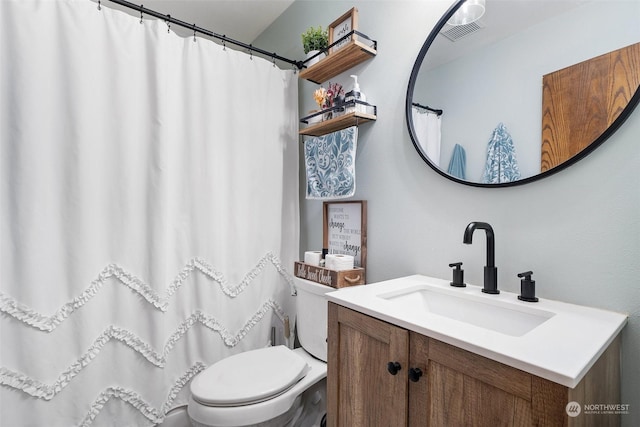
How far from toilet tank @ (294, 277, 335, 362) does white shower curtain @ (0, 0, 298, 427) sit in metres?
0.34

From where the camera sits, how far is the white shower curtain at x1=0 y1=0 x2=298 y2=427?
1162mm

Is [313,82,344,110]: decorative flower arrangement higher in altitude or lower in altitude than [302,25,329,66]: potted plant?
lower

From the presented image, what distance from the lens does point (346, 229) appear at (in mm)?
1532

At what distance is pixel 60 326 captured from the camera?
1215 mm

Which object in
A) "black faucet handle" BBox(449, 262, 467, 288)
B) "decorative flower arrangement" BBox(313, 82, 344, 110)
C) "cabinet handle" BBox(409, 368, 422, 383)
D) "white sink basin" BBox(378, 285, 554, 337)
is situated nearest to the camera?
"cabinet handle" BBox(409, 368, 422, 383)

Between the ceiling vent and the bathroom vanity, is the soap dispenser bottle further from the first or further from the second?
the bathroom vanity

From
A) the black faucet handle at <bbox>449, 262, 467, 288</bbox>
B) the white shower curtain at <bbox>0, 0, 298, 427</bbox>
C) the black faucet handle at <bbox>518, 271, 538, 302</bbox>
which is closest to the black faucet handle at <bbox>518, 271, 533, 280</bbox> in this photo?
the black faucet handle at <bbox>518, 271, 538, 302</bbox>

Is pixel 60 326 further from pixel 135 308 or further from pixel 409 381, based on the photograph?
pixel 409 381

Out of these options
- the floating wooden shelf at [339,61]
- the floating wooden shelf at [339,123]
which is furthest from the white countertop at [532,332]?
the floating wooden shelf at [339,61]

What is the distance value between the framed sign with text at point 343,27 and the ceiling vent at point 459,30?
1.33ft

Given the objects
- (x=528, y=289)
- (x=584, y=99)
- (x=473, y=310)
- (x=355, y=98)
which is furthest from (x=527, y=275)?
(x=355, y=98)

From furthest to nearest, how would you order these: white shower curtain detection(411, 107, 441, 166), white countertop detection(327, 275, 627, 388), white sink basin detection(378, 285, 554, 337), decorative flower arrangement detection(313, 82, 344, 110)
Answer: decorative flower arrangement detection(313, 82, 344, 110) < white shower curtain detection(411, 107, 441, 166) < white sink basin detection(378, 285, 554, 337) < white countertop detection(327, 275, 627, 388)

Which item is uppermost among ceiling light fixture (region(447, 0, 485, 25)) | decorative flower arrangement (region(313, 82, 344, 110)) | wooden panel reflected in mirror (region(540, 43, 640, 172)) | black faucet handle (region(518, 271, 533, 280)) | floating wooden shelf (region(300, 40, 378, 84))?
floating wooden shelf (region(300, 40, 378, 84))

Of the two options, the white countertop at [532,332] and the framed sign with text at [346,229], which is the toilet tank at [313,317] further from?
the white countertop at [532,332]
